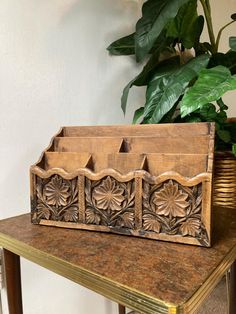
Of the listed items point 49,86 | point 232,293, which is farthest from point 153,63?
point 232,293

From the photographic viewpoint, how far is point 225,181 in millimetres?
880

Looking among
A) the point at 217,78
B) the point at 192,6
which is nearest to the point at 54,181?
the point at 217,78

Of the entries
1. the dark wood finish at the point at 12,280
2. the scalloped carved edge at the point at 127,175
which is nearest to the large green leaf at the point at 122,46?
the scalloped carved edge at the point at 127,175

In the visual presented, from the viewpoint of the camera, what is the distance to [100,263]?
0.39 m

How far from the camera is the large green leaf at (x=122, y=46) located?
1003 millimetres

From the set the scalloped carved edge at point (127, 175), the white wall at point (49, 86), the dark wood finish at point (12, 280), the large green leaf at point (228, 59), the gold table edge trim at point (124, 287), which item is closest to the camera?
the gold table edge trim at point (124, 287)

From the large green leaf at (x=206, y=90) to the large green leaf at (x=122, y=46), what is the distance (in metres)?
0.45

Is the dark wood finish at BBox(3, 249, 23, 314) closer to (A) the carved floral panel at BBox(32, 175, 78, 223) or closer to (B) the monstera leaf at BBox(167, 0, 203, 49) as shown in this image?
(A) the carved floral panel at BBox(32, 175, 78, 223)

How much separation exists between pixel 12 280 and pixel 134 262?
0.32 metres

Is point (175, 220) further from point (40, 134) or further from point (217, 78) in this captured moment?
point (40, 134)

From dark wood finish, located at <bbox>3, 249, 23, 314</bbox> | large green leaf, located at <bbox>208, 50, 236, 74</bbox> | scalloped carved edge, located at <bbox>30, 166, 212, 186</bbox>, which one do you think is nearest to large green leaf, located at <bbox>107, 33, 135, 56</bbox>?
large green leaf, located at <bbox>208, 50, 236, 74</bbox>

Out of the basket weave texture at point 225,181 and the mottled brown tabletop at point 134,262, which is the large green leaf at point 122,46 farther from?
the mottled brown tabletop at point 134,262

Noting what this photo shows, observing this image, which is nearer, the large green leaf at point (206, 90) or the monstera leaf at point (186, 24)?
the large green leaf at point (206, 90)

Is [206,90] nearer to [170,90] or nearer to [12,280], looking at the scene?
[170,90]
